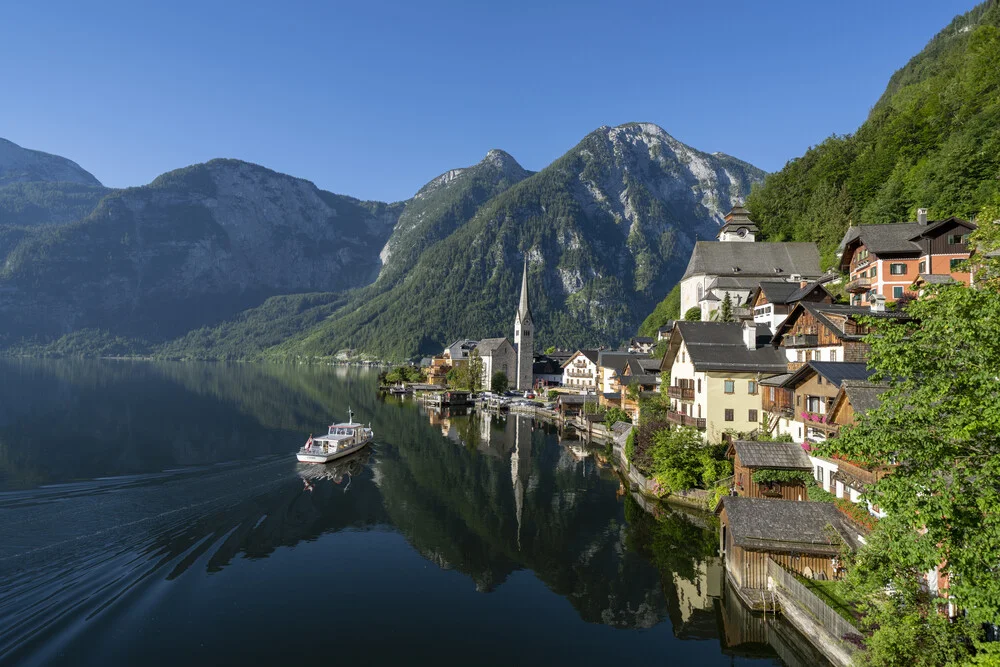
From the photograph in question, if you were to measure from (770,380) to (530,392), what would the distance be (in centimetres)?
9222

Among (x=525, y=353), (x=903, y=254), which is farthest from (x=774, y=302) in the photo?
(x=525, y=353)

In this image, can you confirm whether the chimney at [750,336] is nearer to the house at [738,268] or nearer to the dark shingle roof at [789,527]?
the dark shingle roof at [789,527]

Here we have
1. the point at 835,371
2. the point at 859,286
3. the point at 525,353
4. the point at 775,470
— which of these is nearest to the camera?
the point at 835,371

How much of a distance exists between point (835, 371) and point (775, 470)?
22.6ft

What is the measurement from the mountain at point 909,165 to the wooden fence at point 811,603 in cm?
4008

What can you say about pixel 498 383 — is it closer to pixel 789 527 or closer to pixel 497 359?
pixel 497 359

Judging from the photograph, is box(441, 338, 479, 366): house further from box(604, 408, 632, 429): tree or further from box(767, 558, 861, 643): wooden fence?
box(767, 558, 861, 643): wooden fence

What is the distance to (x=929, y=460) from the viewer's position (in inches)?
523

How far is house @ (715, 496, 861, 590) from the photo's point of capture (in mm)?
24922

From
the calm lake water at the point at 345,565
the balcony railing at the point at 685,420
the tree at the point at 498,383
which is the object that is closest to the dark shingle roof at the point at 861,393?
the calm lake water at the point at 345,565

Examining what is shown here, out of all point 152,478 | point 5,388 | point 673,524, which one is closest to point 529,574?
point 673,524

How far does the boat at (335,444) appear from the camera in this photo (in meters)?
54.2

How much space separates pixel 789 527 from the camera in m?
25.9

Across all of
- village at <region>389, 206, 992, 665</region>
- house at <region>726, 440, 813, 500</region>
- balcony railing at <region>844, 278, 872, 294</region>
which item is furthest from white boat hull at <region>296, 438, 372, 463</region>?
balcony railing at <region>844, 278, 872, 294</region>
